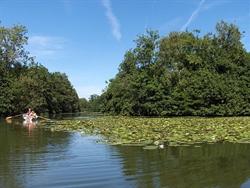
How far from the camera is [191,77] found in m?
37.8

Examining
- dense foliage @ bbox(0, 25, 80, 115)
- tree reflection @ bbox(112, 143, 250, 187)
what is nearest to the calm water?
tree reflection @ bbox(112, 143, 250, 187)

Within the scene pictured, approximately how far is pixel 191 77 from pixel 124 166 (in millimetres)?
32298

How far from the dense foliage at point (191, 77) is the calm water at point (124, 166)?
26.7m

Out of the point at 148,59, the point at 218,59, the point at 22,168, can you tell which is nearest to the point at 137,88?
the point at 148,59

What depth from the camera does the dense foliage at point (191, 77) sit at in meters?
35.4

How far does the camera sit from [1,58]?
4531 cm

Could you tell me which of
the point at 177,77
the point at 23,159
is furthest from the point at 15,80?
the point at 23,159

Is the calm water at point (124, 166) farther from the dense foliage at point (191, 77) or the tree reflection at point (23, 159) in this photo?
the dense foliage at point (191, 77)

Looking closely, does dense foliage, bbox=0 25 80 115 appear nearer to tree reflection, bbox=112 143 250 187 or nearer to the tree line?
the tree line

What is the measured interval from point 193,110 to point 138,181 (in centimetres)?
3178

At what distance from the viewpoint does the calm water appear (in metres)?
5.64

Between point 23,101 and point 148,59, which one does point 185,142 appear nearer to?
point 148,59

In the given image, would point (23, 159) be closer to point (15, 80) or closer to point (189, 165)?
point (189, 165)

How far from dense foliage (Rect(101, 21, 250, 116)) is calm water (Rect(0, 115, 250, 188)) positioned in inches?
1049
